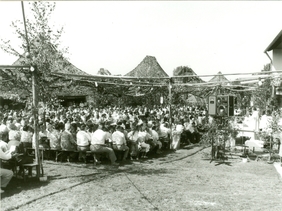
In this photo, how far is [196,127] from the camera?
15.3m

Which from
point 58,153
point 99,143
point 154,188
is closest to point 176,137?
point 99,143

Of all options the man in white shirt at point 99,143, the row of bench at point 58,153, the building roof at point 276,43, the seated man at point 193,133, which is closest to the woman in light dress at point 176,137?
the seated man at point 193,133

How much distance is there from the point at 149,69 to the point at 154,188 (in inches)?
1000

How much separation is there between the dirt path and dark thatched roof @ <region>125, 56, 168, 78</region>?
Result: 2148 centimetres

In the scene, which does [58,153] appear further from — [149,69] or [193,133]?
[149,69]

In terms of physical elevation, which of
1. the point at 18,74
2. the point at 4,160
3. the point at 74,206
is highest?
the point at 18,74

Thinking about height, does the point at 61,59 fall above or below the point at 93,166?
above

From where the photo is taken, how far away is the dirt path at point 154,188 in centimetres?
583

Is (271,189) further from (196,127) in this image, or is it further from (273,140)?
(196,127)

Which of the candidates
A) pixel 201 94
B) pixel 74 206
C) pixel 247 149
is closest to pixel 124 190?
pixel 74 206

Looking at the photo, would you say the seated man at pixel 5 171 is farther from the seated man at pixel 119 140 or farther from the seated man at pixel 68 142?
the seated man at pixel 119 140

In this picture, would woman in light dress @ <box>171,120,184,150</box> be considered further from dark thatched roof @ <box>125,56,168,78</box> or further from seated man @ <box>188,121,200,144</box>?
dark thatched roof @ <box>125,56,168,78</box>

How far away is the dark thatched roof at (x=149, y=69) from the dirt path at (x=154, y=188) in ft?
70.5

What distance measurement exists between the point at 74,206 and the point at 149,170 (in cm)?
346
